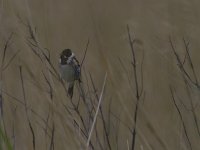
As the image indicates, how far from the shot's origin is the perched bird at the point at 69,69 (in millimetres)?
2270

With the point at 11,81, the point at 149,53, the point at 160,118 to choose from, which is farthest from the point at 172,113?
the point at 11,81

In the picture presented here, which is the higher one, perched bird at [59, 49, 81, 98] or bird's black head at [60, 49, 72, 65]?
bird's black head at [60, 49, 72, 65]

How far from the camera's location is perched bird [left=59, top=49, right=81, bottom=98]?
227 centimetres

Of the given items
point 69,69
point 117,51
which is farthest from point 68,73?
point 117,51

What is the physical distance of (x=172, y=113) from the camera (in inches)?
107

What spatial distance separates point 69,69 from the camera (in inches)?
91.9

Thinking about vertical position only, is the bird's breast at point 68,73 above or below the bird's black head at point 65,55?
below

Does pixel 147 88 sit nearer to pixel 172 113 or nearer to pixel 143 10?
pixel 172 113

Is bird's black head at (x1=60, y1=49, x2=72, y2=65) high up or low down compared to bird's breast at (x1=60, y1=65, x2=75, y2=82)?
up

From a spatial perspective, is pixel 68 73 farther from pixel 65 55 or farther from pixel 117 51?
pixel 117 51

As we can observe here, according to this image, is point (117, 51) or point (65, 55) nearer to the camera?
point (65, 55)

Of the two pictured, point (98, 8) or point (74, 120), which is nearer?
point (74, 120)

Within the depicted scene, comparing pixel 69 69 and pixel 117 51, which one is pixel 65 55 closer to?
pixel 69 69

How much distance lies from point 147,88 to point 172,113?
273 millimetres
